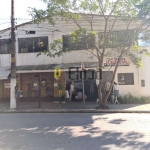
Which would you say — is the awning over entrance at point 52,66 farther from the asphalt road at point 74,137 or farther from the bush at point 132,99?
the asphalt road at point 74,137

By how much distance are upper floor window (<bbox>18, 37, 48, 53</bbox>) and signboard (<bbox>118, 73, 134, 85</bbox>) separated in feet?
21.8

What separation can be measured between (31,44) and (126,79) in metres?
8.45

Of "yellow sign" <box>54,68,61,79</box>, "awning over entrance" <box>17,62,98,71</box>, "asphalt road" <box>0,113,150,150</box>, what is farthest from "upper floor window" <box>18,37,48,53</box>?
"asphalt road" <box>0,113,150,150</box>

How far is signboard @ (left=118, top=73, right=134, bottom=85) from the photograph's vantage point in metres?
16.0

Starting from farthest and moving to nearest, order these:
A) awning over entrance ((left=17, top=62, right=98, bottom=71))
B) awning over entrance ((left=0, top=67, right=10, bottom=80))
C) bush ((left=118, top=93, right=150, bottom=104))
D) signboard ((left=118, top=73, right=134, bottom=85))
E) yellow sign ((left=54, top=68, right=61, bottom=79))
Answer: signboard ((left=118, top=73, right=134, bottom=85)) < awning over entrance ((left=0, top=67, right=10, bottom=80)) < yellow sign ((left=54, top=68, right=61, bottom=79)) < awning over entrance ((left=17, top=62, right=98, bottom=71)) < bush ((left=118, top=93, right=150, bottom=104))

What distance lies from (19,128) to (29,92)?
1003cm

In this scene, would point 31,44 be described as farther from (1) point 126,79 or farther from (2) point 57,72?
(1) point 126,79

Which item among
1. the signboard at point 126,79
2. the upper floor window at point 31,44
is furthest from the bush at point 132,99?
the upper floor window at point 31,44

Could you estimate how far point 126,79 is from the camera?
1609 centimetres

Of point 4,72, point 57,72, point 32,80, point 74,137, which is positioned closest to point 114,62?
point 57,72

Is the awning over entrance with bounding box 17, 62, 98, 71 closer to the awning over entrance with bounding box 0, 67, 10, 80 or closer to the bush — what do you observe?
the awning over entrance with bounding box 0, 67, 10, 80

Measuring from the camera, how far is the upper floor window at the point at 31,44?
57.2 feet

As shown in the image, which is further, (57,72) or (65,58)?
(65,58)

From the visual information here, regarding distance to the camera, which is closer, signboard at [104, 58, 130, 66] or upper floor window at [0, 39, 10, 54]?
signboard at [104, 58, 130, 66]
